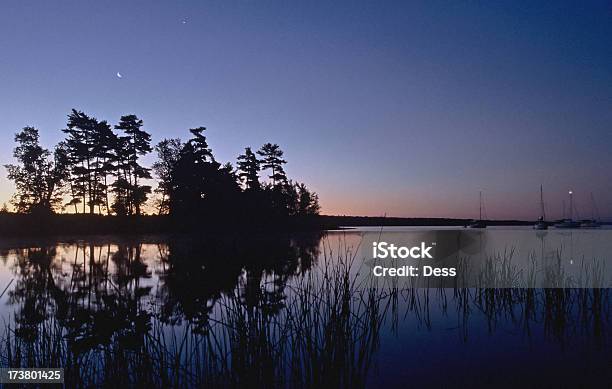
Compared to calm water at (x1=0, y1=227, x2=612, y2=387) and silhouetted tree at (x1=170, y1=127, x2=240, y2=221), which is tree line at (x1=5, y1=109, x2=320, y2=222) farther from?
calm water at (x1=0, y1=227, x2=612, y2=387)

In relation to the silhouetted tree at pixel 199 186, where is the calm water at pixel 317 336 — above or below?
below

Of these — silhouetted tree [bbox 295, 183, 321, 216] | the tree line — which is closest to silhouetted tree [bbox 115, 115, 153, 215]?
the tree line

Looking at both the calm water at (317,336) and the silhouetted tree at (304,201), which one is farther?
the silhouetted tree at (304,201)

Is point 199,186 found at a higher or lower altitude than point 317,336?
higher

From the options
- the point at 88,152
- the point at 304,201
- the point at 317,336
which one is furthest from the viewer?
the point at 304,201

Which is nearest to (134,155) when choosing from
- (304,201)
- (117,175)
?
(117,175)

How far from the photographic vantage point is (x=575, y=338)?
29.1ft

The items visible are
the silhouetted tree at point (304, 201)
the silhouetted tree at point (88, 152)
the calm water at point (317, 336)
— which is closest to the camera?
the calm water at point (317, 336)

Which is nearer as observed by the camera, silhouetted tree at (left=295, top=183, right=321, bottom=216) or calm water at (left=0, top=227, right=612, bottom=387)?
calm water at (left=0, top=227, right=612, bottom=387)

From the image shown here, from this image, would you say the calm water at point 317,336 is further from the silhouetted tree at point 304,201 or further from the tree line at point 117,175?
the silhouetted tree at point 304,201

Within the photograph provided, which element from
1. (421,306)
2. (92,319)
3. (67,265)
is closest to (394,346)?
(421,306)

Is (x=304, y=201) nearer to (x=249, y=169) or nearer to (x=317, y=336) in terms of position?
(x=249, y=169)

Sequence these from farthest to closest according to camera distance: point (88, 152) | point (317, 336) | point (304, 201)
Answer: point (304, 201)
point (88, 152)
point (317, 336)

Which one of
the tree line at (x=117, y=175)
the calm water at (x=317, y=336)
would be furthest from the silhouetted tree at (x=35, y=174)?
the calm water at (x=317, y=336)
